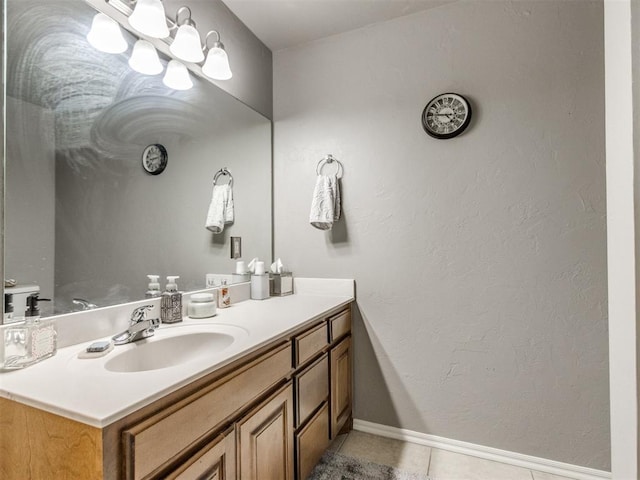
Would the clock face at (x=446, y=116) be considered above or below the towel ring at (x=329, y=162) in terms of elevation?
above

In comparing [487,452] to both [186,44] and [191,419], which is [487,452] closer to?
[191,419]

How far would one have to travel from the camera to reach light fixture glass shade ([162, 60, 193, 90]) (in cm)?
144

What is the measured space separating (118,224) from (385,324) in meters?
1.39

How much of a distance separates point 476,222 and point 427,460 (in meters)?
1.22

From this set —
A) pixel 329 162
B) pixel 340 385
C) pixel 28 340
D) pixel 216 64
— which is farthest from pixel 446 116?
pixel 28 340

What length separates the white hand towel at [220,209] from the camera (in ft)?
5.54

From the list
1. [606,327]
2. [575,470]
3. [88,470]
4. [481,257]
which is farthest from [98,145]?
[575,470]

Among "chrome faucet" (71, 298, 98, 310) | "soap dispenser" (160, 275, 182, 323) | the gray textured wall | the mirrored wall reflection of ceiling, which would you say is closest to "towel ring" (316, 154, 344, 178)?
the gray textured wall

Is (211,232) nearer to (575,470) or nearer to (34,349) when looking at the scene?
(34,349)

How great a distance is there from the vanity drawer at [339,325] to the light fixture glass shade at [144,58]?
1343mm

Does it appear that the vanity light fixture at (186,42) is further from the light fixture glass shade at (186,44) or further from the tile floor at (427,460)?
the tile floor at (427,460)

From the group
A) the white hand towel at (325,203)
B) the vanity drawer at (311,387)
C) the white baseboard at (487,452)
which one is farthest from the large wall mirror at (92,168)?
the white baseboard at (487,452)

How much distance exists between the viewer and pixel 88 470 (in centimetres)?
63

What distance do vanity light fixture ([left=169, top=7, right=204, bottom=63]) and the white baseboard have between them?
81.5 inches
